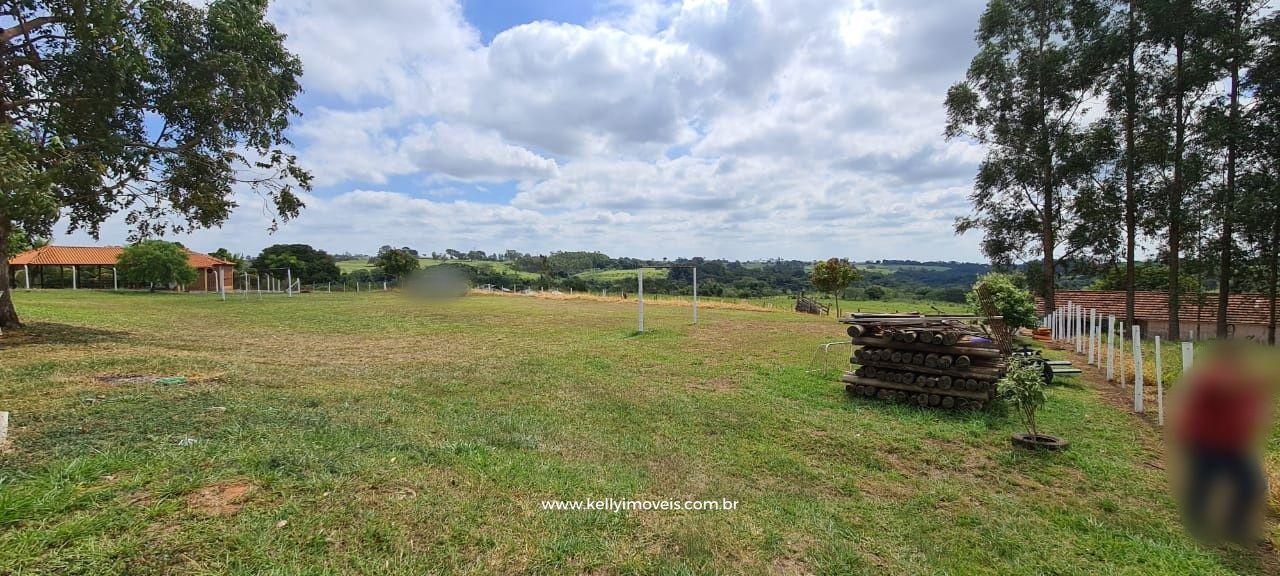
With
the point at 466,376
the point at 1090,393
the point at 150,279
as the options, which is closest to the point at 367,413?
the point at 466,376

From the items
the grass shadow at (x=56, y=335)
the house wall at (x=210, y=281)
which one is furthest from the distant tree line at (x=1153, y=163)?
the house wall at (x=210, y=281)

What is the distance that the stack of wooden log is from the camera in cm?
791

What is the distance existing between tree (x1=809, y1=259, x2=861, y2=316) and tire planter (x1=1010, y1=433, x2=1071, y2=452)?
30038 millimetres

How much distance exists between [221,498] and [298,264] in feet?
190

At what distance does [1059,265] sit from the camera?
68.8 ft

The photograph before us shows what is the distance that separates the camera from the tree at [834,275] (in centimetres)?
3569

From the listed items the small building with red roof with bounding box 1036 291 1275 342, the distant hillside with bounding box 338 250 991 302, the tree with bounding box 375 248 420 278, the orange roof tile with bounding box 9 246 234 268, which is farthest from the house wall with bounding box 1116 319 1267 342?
the orange roof tile with bounding box 9 246 234 268

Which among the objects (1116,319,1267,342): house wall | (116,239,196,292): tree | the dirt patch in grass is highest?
(116,239,196,292): tree

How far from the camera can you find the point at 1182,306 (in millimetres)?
24266

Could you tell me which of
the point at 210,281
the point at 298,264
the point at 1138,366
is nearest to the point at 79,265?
the point at 210,281

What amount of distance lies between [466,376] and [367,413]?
306 cm

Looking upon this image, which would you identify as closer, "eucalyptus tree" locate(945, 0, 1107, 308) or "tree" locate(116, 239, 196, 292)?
"eucalyptus tree" locate(945, 0, 1107, 308)

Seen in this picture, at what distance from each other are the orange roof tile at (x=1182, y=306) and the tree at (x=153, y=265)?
48.0 m

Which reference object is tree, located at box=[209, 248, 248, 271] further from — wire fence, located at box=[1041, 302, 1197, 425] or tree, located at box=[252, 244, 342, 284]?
wire fence, located at box=[1041, 302, 1197, 425]
